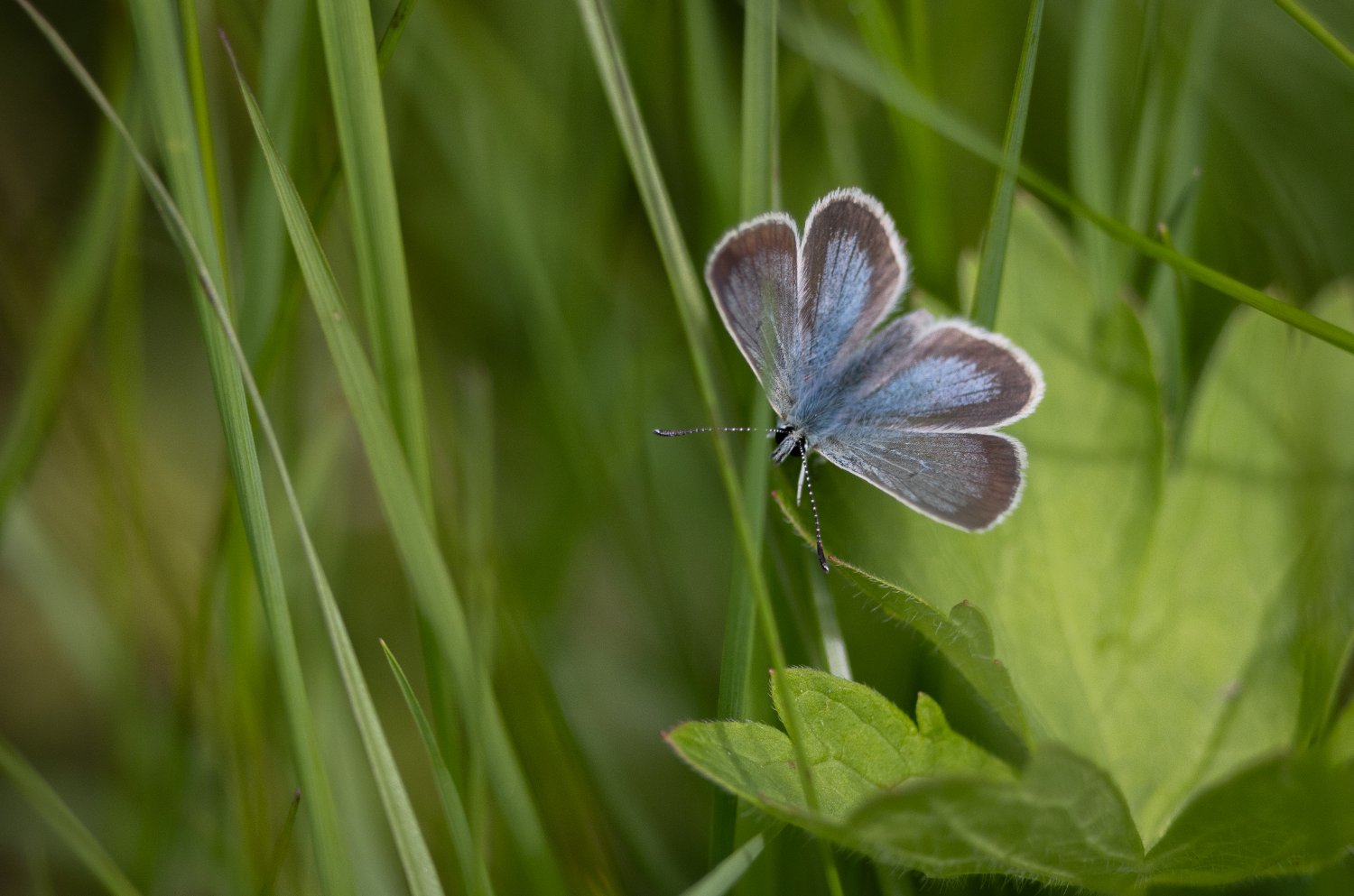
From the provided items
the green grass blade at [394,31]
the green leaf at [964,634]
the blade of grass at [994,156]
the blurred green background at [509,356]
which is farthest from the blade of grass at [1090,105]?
the green grass blade at [394,31]

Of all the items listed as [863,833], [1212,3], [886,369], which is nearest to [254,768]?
[863,833]

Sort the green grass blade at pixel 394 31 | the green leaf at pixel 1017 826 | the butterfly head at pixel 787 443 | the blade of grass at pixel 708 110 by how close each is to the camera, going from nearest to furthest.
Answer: the green leaf at pixel 1017 826, the green grass blade at pixel 394 31, the butterfly head at pixel 787 443, the blade of grass at pixel 708 110

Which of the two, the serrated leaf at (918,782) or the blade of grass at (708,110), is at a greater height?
the blade of grass at (708,110)

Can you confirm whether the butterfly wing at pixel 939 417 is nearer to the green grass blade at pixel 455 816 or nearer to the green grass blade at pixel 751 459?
the green grass blade at pixel 751 459

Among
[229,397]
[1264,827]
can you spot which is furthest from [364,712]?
[1264,827]

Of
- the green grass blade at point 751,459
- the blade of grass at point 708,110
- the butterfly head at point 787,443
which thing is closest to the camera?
the green grass blade at point 751,459

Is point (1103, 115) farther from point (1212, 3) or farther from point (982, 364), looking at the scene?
point (982, 364)

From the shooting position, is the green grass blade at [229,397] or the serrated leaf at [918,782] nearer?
the serrated leaf at [918,782]

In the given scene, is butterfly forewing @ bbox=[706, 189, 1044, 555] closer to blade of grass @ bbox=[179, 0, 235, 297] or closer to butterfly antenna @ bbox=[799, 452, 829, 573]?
butterfly antenna @ bbox=[799, 452, 829, 573]

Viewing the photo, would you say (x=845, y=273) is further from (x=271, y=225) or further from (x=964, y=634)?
(x=271, y=225)
